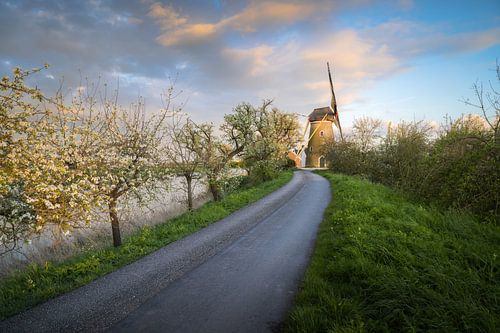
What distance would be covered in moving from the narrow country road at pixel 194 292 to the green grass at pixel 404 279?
27.5 inches

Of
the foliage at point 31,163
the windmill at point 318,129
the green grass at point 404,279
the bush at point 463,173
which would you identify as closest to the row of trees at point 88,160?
the foliage at point 31,163

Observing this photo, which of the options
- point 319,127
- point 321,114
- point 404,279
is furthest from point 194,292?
point 321,114

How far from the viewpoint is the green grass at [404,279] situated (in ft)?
13.5

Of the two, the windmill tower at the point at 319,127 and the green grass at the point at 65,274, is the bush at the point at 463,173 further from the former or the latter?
the windmill tower at the point at 319,127

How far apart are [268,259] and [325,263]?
6.05 feet

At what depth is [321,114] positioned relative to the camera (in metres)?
62.0

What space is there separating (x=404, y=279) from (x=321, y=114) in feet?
197

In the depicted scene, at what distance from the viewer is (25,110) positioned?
5.97 meters

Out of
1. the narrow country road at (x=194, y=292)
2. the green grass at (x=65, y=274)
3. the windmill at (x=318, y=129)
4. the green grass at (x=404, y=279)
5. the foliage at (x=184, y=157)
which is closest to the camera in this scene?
the green grass at (x=404, y=279)

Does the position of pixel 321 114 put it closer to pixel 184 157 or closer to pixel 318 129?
pixel 318 129

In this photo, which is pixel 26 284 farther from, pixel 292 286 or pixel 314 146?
pixel 314 146

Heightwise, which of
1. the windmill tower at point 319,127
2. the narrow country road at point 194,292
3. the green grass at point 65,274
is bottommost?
the narrow country road at point 194,292

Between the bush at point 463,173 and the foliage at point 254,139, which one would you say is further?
the foliage at point 254,139

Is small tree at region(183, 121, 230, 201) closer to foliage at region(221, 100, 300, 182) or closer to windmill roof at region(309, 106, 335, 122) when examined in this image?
foliage at region(221, 100, 300, 182)
